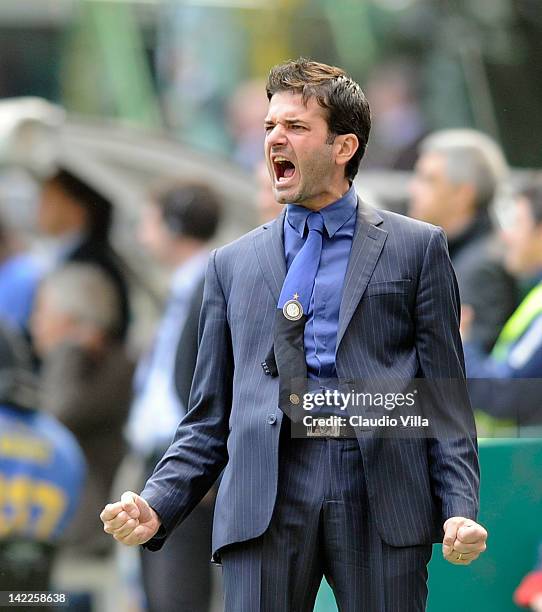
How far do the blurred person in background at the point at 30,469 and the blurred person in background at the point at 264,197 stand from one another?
3.81ft

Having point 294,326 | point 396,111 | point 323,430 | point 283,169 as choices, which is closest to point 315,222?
point 283,169

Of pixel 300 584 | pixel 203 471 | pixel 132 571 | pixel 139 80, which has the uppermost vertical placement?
pixel 139 80

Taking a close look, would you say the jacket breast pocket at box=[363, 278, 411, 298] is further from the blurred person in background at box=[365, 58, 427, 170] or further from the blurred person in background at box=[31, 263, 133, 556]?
the blurred person in background at box=[31, 263, 133, 556]

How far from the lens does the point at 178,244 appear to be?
5.92 meters

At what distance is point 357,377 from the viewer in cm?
298

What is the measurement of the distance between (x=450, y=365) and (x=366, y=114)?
0.62m

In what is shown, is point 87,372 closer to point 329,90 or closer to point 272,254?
point 272,254

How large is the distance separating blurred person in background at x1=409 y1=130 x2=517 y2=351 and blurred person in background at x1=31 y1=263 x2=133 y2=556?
4.65 feet

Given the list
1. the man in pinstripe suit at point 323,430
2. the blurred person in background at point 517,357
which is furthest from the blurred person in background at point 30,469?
the man in pinstripe suit at point 323,430

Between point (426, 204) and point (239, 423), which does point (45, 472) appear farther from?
point (239, 423)

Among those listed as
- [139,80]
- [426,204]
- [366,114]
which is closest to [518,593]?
[426,204]

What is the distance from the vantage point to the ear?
315 centimetres

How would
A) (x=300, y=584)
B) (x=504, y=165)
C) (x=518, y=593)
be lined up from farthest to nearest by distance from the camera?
(x=504, y=165) < (x=518, y=593) < (x=300, y=584)

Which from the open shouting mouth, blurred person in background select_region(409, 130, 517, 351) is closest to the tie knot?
the open shouting mouth
